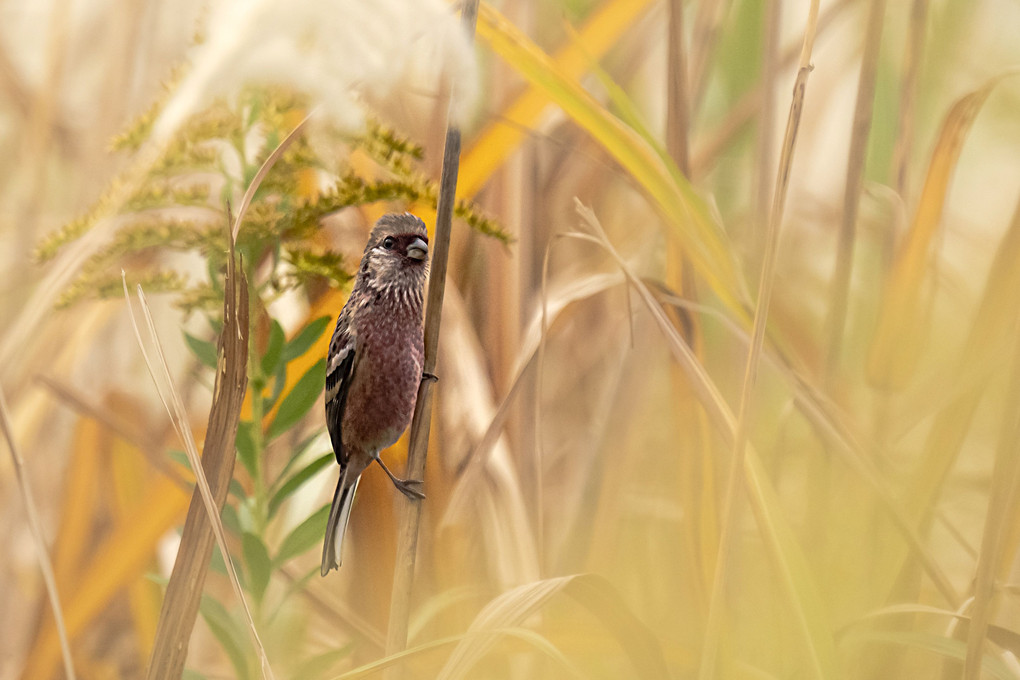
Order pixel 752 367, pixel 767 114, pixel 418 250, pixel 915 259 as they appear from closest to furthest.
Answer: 1. pixel 752 367
2. pixel 418 250
3. pixel 915 259
4. pixel 767 114

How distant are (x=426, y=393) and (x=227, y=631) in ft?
1.33

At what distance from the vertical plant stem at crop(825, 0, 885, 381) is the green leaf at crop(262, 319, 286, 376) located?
0.67 metres

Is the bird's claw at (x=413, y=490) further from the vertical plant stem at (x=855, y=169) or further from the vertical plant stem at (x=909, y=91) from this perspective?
the vertical plant stem at (x=909, y=91)

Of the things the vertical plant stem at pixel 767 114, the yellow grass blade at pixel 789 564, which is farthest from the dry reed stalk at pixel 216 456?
the vertical plant stem at pixel 767 114

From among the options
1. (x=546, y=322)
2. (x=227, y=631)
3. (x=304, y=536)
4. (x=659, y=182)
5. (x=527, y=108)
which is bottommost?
(x=227, y=631)

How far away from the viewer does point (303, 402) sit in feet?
2.62

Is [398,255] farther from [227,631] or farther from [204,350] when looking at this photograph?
[227,631]

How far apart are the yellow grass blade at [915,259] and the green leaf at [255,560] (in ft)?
2.49

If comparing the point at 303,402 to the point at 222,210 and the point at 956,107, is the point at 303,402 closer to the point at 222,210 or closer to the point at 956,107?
the point at 222,210

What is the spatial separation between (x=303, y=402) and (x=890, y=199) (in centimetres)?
79

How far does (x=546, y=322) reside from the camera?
891 mm

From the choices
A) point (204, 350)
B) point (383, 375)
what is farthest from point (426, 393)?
point (204, 350)

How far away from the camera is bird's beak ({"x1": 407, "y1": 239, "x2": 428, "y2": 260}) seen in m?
0.71

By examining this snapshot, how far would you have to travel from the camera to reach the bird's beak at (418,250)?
Result: 71 centimetres
